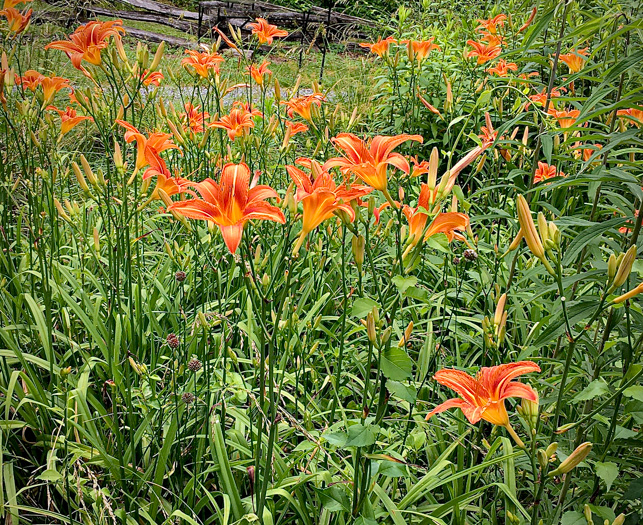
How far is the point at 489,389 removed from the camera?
40.5 inches

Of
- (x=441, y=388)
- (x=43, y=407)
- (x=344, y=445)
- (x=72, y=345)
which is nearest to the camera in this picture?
(x=344, y=445)

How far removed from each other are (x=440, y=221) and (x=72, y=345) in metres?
1.46

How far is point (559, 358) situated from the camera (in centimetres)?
160

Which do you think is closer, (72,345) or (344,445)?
(344,445)

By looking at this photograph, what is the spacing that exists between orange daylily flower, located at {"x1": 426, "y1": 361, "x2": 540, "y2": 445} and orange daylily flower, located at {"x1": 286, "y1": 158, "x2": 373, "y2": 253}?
0.41m

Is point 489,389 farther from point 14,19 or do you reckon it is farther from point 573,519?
point 14,19

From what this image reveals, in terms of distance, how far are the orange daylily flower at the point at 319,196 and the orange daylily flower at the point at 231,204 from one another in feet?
0.25

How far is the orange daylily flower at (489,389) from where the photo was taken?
0.99 metres

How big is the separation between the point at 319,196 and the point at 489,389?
1.77ft

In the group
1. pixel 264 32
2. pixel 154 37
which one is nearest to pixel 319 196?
pixel 264 32

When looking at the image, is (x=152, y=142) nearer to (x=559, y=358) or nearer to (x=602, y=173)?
(x=602, y=173)

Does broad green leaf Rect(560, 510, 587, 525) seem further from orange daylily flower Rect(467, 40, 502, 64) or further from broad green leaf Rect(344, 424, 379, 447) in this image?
orange daylily flower Rect(467, 40, 502, 64)

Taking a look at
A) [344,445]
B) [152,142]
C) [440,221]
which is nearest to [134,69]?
[152,142]

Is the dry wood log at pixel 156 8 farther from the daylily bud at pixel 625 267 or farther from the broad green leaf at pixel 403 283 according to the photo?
the daylily bud at pixel 625 267
